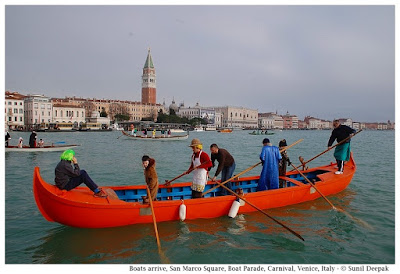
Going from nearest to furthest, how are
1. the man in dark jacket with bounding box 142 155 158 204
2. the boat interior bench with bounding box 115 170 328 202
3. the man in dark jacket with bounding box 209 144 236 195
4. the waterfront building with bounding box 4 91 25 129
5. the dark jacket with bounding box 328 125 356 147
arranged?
the man in dark jacket with bounding box 142 155 158 204 < the man in dark jacket with bounding box 209 144 236 195 < the boat interior bench with bounding box 115 170 328 202 < the dark jacket with bounding box 328 125 356 147 < the waterfront building with bounding box 4 91 25 129

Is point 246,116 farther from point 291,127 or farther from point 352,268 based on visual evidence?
point 352,268

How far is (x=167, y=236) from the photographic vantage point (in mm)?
5215

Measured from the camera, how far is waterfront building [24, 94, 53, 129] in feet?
219

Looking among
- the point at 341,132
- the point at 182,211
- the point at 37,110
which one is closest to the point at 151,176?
the point at 182,211

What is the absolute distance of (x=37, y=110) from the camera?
6706cm

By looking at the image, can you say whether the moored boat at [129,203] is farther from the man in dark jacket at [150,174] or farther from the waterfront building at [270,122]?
the waterfront building at [270,122]

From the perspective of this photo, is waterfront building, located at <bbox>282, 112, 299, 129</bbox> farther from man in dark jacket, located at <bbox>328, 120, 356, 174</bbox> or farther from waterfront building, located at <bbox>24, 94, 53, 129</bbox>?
man in dark jacket, located at <bbox>328, 120, 356, 174</bbox>

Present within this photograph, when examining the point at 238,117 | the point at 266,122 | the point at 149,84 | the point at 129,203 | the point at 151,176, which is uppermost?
the point at 149,84

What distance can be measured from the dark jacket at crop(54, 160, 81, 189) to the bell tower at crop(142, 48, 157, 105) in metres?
→ 109

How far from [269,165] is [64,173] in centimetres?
416

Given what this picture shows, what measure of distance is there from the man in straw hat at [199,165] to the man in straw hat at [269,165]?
1484mm

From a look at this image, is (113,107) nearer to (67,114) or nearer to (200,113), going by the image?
(67,114)

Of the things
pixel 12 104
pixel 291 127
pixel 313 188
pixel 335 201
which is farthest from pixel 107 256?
pixel 291 127

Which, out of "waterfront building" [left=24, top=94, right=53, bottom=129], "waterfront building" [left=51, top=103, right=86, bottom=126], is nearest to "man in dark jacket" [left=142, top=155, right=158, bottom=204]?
"waterfront building" [left=24, top=94, right=53, bottom=129]
